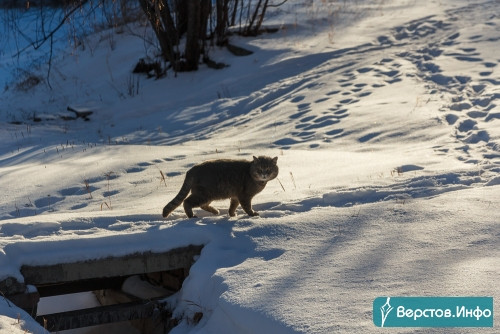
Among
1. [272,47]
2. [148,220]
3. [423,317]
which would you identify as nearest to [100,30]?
[272,47]

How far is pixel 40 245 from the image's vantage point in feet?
17.0

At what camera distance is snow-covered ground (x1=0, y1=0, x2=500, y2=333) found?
446 cm

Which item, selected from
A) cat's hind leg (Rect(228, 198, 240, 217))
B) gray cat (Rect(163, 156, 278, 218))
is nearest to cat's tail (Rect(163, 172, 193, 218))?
gray cat (Rect(163, 156, 278, 218))

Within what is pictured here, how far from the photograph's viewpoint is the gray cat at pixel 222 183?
5.83 meters

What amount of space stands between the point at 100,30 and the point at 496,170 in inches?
623

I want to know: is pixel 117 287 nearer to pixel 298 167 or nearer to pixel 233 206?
pixel 233 206

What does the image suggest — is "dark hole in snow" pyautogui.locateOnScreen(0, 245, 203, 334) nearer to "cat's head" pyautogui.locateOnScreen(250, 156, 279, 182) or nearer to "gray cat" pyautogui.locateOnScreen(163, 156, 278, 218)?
"gray cat" pyautogui.locateOnScreen(163, 156, 278, 218)

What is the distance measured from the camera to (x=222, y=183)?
5.86 meters

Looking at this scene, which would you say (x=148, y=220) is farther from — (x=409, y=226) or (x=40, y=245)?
(x=409, y=226)

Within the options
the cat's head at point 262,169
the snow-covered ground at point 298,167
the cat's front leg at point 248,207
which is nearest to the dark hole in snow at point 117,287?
the snow-covered ground at point 298,167

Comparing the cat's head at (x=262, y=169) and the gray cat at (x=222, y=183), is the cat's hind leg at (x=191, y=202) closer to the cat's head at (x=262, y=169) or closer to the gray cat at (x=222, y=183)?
the gray cat at (x=222, y=183)

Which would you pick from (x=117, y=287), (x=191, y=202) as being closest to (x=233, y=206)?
(x=191, y=202)

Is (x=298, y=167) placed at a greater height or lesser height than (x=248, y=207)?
lesser

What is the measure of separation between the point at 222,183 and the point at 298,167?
2201mm
